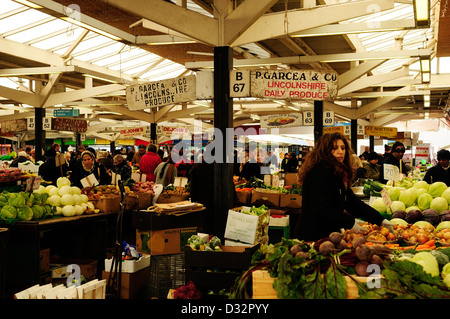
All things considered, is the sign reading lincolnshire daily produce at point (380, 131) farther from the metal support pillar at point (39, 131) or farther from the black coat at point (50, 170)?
the black coat at point (50, 170)

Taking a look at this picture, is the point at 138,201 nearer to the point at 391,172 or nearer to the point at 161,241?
the point at 161,241

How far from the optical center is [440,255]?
275cm

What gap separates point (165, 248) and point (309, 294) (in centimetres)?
305

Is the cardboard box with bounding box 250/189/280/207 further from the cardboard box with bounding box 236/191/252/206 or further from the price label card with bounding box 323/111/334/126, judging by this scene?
the price label card with bounding box 323/111/334/126

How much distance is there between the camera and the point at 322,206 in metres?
3.51

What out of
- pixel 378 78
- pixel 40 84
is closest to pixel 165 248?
pixel 378 78

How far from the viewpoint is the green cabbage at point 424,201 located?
198 inches

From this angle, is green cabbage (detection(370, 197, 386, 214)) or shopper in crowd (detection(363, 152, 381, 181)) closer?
green cabbage (detection(370, 197, 386, 214))

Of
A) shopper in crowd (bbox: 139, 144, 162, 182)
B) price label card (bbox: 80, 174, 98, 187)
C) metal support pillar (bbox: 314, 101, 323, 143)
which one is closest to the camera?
price label card (bbox: 80, 174, 98, 187)

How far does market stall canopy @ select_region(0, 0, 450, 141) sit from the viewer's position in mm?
5625

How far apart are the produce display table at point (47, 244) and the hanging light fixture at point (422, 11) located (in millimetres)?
4325

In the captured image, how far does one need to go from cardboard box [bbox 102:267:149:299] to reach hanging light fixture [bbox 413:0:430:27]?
3956mm

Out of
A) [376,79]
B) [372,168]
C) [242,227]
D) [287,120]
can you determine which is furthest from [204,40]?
[287,120]

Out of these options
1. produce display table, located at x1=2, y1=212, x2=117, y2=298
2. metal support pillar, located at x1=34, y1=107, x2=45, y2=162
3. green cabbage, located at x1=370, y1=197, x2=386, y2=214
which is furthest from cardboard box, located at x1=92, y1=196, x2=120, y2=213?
metal support pillar, located at x1=34, y1=107, x2=45, y2=162
